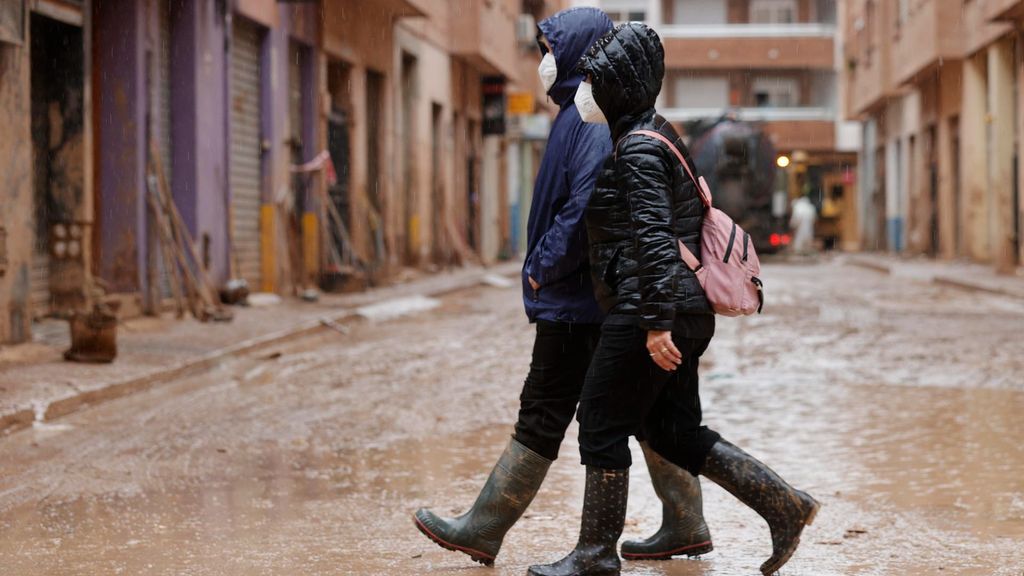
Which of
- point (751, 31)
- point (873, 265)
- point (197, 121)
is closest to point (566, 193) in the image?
point (197, 121)

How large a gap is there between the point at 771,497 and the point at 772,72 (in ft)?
204

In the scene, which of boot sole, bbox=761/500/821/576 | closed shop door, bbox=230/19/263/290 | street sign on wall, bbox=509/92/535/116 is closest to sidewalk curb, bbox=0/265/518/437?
closed shop door, bbox=230/19/263/290

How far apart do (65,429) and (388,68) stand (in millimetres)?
19635

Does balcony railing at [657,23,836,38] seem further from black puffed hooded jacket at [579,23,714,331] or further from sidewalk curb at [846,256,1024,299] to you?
black puffed hooded jacket at [579,23,714,331]

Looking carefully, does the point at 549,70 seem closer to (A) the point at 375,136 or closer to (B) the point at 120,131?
(B) the point at 120,131

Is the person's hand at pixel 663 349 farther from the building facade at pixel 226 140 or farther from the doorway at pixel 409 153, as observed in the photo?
the doorway at pixel 409 153

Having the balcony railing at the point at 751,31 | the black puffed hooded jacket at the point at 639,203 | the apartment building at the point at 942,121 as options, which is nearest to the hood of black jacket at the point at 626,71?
the black puffed hooded jacket at the point at 639,203

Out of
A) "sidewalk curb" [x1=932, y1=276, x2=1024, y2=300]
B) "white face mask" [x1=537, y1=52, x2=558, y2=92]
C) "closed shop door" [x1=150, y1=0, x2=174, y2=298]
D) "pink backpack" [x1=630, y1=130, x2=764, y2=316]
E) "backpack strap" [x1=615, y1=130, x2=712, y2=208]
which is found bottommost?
"sidewalk curb" [x1=932, y1=276, x2=1024, y2=300]

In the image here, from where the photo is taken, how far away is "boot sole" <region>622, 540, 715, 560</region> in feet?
16.4

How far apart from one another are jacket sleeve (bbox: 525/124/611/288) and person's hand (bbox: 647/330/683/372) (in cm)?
47

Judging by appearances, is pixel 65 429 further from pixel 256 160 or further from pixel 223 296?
pixel 256 160

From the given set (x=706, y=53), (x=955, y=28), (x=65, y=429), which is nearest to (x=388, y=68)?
(x=955, y=28)

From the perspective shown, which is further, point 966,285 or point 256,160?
point 966,285

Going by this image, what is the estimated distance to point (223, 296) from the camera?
17.5m
